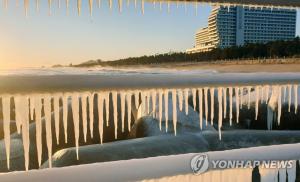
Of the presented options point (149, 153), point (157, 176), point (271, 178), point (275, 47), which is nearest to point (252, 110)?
point (149, 153)

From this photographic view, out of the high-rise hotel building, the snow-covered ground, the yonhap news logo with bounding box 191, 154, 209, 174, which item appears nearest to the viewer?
the snow-covered ground

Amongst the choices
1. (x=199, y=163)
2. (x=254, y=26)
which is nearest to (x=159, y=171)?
(x=199, y=163)

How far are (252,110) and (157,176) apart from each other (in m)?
3.23

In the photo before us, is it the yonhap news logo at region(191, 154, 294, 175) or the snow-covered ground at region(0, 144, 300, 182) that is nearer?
the snow-covered ground at region(0, 144, 300, 182)

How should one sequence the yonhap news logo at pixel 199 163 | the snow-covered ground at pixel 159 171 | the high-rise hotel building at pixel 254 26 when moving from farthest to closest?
the high-rise hotel building at pixel 254 26 → the yonhap news logo at pixel 199 163 → the snow-covered ground at pixel 159 171

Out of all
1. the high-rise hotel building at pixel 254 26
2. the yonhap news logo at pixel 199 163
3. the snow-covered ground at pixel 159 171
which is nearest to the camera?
the snow-covered ground at pixel 159 171

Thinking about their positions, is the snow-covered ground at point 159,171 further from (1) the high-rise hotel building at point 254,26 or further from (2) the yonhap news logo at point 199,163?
(1) the high-rise hotel building at point 254,26

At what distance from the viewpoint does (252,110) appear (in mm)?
3902

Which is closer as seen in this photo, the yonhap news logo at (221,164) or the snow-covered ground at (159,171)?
the snow-covered ground at (159,171)

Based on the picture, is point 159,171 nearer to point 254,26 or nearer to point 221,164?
point 221,164

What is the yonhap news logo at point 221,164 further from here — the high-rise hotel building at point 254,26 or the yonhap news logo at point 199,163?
the high-rise hotel building at point 254,26

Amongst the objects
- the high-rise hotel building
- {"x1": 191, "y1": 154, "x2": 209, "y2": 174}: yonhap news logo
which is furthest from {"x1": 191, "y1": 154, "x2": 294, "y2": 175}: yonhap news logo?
the high-rise hotel building

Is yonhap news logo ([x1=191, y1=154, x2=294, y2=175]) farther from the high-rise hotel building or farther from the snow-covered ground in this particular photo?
the high-rise hotel building

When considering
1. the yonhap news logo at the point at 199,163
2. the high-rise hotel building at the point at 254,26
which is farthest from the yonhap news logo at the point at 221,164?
the high-rise hotel building at the point at 254,26
